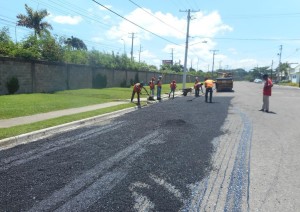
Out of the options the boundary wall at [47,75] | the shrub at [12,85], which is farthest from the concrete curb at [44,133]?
the boundary wall at [47,75]

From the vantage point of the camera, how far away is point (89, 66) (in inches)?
1243

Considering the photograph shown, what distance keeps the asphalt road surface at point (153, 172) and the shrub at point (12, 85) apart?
1221 centimetres

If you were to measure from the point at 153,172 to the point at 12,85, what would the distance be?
16.9 metres

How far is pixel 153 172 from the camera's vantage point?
5.79 metres

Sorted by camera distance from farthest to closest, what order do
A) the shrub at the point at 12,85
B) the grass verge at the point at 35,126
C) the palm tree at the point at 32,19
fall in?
the palm tree at the point at 32,19
the shrub at the point at 12,85
the grass verge at the point at 35,126

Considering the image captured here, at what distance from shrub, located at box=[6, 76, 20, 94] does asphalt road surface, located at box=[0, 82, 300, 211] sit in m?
12.2

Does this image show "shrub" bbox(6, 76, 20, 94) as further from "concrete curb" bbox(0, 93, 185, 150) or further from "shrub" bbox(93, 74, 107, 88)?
"shrub" bbox(93, 74, 107, 88)

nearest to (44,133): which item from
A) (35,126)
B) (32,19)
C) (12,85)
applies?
(35,126)

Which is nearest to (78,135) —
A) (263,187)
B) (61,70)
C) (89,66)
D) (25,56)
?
(263,187)

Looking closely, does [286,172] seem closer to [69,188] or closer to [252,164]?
[252,164]

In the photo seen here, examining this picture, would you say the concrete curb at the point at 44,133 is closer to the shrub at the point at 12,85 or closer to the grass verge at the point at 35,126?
the grass verge at the point at 35,126

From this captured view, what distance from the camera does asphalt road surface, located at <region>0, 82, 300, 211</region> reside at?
4.48 meters

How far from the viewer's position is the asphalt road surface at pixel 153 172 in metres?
4.48

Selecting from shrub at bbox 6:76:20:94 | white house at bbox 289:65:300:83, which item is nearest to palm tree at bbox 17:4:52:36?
shrub at bbox 6:76:20:94
